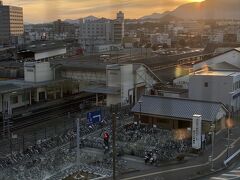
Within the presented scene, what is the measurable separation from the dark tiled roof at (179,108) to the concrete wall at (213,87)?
0.88 meters

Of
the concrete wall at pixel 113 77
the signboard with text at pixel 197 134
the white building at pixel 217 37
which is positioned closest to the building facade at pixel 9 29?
the white building at pixel 217 37

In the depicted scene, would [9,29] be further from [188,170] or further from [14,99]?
[188,170]

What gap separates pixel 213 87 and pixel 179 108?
4.21ft

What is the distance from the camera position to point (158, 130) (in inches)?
225

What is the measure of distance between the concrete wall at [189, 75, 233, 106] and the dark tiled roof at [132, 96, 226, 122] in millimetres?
878

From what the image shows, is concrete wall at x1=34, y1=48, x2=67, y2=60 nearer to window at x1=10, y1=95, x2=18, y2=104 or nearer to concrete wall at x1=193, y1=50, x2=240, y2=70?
window at x1=10, y1=95, x2=18, y2=104

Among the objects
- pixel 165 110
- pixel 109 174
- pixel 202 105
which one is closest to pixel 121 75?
pixel 165 110

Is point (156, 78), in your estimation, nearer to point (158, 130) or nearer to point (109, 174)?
point (158, 130)

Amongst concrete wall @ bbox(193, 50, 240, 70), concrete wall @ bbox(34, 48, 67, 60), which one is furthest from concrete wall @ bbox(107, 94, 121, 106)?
concrete wall @ bbox(34, 48, 67, 60)

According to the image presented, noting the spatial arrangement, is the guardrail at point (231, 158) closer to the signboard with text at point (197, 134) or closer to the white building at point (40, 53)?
the signboard with text at point (197, 134)

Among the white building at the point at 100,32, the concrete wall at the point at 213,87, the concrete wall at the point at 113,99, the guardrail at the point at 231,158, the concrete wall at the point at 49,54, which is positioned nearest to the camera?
the guardrail at the point at 231,158

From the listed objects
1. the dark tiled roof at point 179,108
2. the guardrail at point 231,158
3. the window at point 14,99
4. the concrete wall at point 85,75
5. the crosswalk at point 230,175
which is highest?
the concrete wall at point 85,75

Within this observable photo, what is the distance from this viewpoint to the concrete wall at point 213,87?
21.7 ft

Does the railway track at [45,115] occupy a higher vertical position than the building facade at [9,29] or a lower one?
lower
